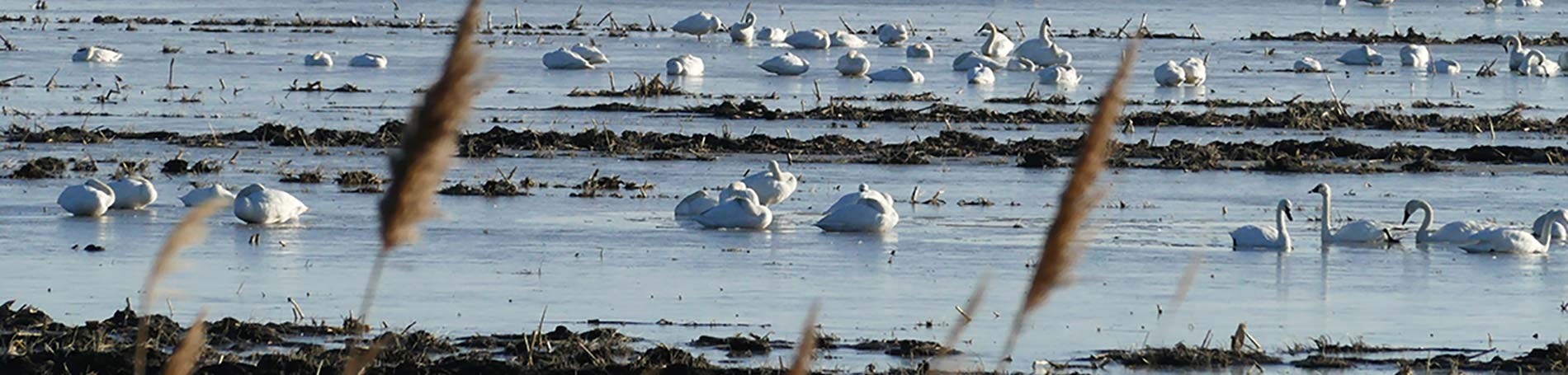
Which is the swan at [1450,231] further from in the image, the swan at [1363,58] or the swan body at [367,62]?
the swan at [1363,58]

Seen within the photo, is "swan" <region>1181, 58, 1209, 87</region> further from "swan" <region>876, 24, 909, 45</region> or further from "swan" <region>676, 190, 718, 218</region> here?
"swan" <region>676, 190, 718, 218</region>

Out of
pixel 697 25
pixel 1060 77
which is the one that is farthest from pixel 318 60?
pixel 697 25

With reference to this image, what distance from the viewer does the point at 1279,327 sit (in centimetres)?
1110

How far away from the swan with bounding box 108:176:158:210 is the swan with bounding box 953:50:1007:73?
22140 millimetres

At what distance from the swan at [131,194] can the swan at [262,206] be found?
87 centimetres

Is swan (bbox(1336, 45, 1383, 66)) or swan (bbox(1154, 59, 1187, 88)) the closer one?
swan (bbox(1154, 59, 1187, 88))

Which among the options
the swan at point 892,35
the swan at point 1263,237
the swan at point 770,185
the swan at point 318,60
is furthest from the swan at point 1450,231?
the swan at point 892,35

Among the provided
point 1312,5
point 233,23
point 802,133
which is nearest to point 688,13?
point 233,23

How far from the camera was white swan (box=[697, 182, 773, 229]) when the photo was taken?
15.3 meters

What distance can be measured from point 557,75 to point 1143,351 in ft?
88.0

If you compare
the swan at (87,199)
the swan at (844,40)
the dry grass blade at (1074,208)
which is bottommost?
the swan at (844,40)

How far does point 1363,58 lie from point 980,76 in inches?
357

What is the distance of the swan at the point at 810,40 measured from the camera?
153 ft

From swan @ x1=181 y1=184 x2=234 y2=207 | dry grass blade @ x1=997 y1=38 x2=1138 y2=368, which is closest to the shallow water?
swan @ x1=181 y1=184 x2=234 y2=207
